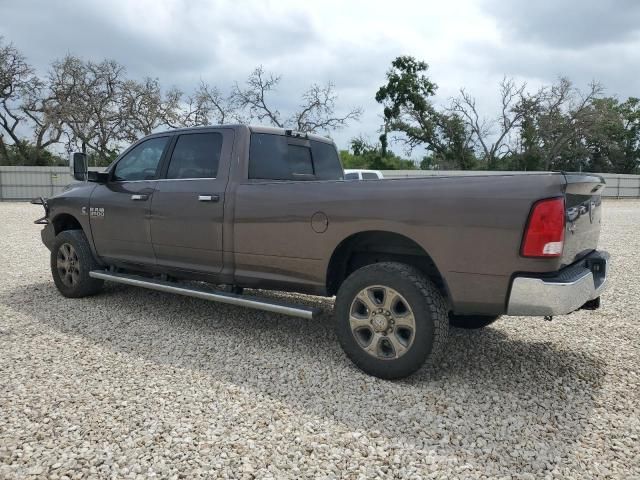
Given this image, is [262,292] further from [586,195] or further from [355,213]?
[586,195]

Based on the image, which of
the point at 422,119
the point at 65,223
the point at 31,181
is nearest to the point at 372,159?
the point at 422,119

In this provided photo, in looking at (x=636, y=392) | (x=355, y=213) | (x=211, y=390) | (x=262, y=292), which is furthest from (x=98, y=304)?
(x=636, y=392)

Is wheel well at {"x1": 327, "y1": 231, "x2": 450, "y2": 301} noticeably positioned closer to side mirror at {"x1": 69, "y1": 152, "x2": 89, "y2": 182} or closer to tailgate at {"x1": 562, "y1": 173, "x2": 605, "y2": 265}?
tailgate at {"x1": 562, "y1": 173, "x2": 605, "y2": 265}

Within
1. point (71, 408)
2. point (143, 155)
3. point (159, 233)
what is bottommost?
point (71, 408)

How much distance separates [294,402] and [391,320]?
0.85m

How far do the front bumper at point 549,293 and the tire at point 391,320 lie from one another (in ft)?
1.68

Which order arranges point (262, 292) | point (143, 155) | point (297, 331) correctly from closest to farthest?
1. point (297, 331)
2. point (143, 155)
3. point (262, 292)

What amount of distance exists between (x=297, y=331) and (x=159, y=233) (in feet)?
5.29

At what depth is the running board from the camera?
12.7 ft

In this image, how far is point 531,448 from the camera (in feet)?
8.97

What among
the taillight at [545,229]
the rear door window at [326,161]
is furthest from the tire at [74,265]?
the taillight at [545,229]

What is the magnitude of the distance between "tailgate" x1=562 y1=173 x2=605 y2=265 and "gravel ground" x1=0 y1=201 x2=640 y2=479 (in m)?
0.97

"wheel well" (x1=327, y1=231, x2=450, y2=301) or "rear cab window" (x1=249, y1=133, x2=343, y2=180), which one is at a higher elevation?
"rear cab window" (x1=249, y1=133, x2=343, y2=180)

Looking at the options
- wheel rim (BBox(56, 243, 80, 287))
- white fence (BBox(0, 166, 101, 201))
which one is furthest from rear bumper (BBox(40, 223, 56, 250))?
white fence (BBox(0, 166, 101, 201))
